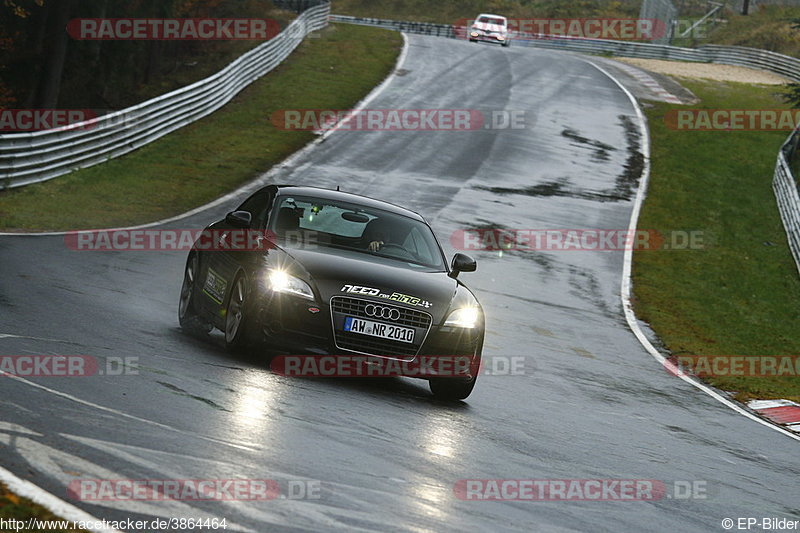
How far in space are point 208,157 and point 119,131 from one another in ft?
7.47

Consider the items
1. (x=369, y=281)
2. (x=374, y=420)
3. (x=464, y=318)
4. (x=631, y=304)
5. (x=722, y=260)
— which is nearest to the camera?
(x=374, y=420)

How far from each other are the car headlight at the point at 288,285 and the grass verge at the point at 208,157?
31.7 ft

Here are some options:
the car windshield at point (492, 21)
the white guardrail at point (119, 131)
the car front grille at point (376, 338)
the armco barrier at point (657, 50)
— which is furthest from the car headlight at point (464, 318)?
the car windshield at point (492, 21)

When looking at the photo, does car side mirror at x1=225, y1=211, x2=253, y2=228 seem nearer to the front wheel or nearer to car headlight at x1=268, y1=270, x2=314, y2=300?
the front wheel

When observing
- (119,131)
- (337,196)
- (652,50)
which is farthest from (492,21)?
(337,196)

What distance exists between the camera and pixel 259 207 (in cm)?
1126

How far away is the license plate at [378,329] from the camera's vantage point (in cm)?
937

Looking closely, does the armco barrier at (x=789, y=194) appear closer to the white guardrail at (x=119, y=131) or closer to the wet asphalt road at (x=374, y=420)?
the wet asphalt road at (x=374, y=420)

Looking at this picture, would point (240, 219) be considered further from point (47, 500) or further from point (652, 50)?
point (652, 50)

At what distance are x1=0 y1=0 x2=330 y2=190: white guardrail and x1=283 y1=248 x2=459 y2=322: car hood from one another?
43.7 feet

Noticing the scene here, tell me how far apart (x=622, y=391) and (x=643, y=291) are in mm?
8312

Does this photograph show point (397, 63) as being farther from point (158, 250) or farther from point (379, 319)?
point (379, 319)

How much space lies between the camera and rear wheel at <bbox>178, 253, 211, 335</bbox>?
→ 11.4 metres

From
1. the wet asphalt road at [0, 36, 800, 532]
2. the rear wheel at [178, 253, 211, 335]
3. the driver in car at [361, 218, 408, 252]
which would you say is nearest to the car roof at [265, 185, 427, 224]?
the driver in car at [361, 218, 408, 252]
